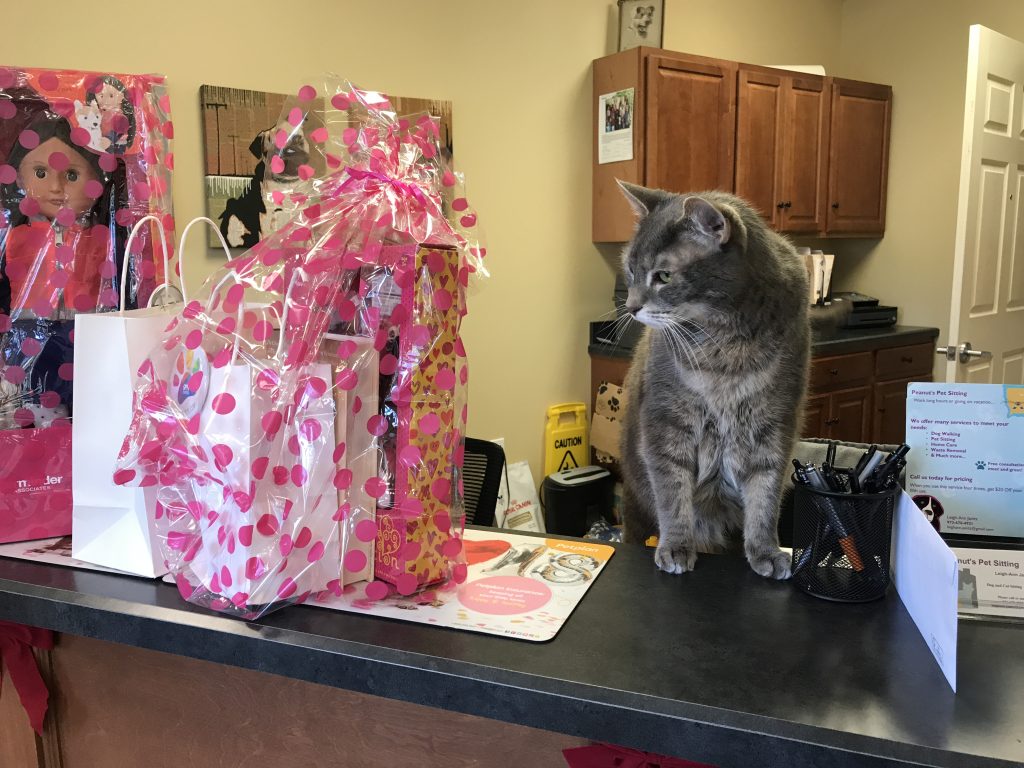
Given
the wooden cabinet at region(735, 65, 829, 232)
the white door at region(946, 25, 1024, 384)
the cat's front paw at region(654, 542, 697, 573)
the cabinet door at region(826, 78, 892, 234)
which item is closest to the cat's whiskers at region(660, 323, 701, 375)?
the cat's front paw at region(654, 542, 697, 573)

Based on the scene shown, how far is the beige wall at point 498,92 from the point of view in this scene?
8.02ft

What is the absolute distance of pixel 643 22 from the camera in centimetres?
338

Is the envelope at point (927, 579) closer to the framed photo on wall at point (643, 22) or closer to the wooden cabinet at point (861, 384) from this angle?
the wooden cabinet at point (861, 384)

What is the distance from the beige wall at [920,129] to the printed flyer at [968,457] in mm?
3767

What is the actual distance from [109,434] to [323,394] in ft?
1.02

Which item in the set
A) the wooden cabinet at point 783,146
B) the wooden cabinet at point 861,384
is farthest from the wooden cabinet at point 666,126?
the wooden cabinet at point 861,384

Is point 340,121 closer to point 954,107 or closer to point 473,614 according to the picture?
point 473,614

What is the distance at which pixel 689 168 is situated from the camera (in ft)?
11.3

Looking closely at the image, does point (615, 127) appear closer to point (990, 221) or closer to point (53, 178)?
point (990, 221)

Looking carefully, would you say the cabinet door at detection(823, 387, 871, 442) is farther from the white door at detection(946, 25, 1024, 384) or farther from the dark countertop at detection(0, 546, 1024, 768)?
the dark countertop at detection(0, 546, 1024, 768)

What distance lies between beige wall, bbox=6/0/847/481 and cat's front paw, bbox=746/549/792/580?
2151 mm

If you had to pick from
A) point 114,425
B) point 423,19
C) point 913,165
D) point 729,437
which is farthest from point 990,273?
point 114,425

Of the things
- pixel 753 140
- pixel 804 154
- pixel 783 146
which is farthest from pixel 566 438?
pixel 804 154

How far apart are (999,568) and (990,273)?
3094 millimetres
